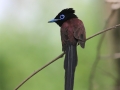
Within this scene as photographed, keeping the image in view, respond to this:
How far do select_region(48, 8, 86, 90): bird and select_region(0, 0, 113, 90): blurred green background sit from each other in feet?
0.80

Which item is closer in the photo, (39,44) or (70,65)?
(70,65)

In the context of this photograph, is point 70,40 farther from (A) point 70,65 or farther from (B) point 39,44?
(B) point 39,44

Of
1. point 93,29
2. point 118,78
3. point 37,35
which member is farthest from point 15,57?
point 118,78

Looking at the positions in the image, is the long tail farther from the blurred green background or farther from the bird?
the blurred green background

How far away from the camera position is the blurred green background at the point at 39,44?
4.83ft

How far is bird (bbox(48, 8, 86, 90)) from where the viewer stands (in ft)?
3.26

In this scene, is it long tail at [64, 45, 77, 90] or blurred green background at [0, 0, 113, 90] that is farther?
blurred green background at [0, 0, 113, 90]

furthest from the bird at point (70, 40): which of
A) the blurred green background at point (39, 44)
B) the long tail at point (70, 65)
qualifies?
the blurred green background at point (39, 44)

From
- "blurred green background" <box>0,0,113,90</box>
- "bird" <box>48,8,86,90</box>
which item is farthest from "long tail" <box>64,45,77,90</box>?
"blurred green background" <box>0,0,113,90</box>

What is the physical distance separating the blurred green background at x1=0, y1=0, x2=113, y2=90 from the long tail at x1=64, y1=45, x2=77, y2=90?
0.41 meters

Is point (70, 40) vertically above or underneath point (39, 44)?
above

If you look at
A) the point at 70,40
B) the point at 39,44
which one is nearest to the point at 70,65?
the point at 70,40

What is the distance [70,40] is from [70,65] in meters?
0.13

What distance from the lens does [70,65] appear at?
3.30ft
